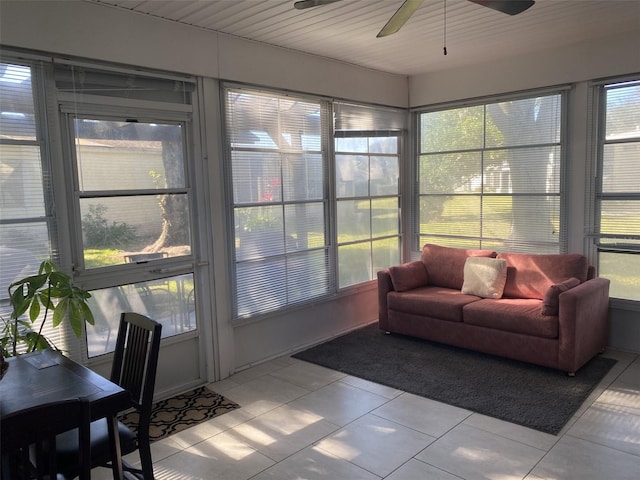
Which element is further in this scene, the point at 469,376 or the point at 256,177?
the point at 256,177

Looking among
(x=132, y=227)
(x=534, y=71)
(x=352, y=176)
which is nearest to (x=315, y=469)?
(x=132, y=227)

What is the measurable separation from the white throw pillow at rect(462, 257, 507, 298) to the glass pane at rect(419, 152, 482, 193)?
0.94m

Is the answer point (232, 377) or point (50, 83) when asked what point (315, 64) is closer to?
point (50, 83)

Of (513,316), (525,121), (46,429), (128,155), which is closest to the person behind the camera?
(46,429)

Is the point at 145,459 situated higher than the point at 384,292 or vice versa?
the point at 384,292

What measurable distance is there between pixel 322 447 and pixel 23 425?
183cm

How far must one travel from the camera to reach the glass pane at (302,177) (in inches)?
173

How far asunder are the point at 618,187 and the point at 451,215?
1.64 m

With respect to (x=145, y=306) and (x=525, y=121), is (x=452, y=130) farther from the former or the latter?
(x=145, y=306)

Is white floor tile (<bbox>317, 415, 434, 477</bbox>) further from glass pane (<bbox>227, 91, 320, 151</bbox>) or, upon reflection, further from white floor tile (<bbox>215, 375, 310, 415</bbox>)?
glass pane (<bbox>227, 91, 320, 151</bbox>)

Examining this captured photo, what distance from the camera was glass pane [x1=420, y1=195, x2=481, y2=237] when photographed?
520 centimetres

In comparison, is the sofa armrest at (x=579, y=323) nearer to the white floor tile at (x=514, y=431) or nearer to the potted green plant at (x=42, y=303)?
the white floor tile at (x=514, y=431)

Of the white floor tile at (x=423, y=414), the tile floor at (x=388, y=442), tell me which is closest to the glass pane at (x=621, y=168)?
the tile floor at (x=388, y=442)

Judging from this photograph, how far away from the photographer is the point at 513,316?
3953 millimetres
